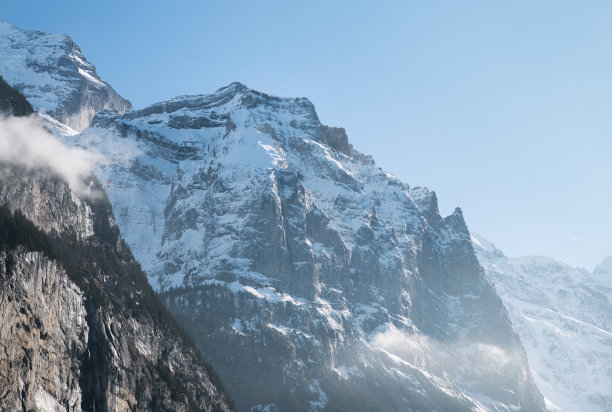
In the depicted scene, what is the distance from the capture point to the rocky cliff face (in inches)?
4616

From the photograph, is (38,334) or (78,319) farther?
(78,319)

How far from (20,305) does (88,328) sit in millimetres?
21681

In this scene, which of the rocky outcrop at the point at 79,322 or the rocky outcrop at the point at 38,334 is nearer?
the rocky outcrop at the point at 38,334

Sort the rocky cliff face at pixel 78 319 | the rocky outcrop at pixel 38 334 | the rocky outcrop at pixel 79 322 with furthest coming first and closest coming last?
the rocky cliff face at pixel 78 319 → the rocky outcrop at pixel 79 322 → the rocky outcrop at pixel 38 334

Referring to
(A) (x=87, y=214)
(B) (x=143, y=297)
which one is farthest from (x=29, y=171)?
(B) (x=143, y=297)

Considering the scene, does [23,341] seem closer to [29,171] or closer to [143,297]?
[29,171]

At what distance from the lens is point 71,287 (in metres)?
138

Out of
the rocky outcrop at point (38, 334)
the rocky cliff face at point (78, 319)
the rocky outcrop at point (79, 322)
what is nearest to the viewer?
the rocky outcrop at point (38, 334)

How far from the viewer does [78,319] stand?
Result: 13650cm

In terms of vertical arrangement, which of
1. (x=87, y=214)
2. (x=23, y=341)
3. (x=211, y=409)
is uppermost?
(x=87, y=214)

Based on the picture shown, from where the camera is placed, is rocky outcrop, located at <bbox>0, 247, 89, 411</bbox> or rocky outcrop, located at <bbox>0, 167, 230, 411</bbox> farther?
rocky outcrop, located at <bbox>0, 167, 230, 411</bbox>

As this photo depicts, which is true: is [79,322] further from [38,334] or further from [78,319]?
[38,334]

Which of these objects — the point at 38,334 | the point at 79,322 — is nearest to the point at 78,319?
→ the point at 79,322

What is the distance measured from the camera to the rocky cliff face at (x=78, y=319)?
117m
